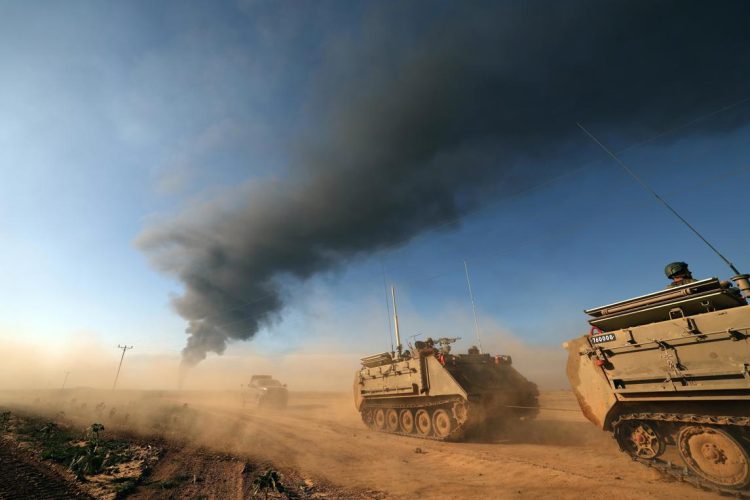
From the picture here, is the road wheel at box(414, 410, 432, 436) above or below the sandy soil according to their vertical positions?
above

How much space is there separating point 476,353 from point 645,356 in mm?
7576

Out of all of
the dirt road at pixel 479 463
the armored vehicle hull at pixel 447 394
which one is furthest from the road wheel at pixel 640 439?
the armored vehicle hull at pixel 447 394

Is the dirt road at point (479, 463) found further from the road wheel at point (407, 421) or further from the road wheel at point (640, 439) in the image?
the road wheel at point (407, 421)

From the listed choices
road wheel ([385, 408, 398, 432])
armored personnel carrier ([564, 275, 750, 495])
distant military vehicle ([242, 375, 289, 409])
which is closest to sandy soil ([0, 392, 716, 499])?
armored personnel carrier ([564, 275, 750, 495])

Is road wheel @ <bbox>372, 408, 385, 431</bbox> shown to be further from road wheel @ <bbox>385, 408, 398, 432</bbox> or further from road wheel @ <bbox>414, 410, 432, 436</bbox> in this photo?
road wheel @ <bbox>414, 410, 432, 436</bbox>

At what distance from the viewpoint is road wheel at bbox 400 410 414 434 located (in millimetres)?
13336

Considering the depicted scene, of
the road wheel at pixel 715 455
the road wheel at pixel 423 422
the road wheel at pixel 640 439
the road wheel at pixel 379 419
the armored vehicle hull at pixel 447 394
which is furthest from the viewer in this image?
the road wheel at pixel 379 419

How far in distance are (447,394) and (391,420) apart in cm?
431

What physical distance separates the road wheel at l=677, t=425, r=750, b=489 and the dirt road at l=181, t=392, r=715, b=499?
0.42m

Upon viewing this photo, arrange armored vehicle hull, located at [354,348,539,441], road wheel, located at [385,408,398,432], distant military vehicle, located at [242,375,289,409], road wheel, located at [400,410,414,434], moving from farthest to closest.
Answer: distant military vehicle, located at [242,375,289,409] → road wheel, located at [385,408,398,432] → road wheel, located at [400,410,414,434] → armored vehicle hull, located at [354,348,539,441]

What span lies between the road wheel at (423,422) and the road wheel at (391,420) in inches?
56.2

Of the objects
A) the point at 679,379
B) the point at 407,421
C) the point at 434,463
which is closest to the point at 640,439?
the point at 679,379

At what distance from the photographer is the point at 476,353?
13617 mm

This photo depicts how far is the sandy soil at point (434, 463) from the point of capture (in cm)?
580
